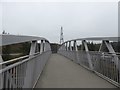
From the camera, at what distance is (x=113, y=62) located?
20.8ft

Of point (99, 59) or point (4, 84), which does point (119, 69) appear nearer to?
point (99, 59)

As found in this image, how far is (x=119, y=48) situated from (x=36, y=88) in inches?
187

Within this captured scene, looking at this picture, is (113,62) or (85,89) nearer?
(85,89)

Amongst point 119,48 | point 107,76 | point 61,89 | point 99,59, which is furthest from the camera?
point 119,48

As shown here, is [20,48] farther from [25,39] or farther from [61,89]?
[61,89]

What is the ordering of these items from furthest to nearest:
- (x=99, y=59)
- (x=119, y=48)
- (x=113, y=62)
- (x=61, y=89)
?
1. (x=119, y=48)
2. (x=99, y=59)
3. (x=113, y=62)
4. (x=61, y=89)

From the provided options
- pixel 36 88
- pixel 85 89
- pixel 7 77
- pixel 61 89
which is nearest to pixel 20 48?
pixel 36 88

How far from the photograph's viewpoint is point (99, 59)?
7832 millimetres

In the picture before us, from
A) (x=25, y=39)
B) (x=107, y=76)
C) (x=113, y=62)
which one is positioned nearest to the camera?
(x=25, y=39)

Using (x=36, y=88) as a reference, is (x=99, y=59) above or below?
above

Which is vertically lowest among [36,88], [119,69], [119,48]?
[36,88]

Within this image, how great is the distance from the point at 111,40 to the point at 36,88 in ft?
10.8

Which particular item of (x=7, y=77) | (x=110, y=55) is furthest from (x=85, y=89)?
(x=7, y=77)

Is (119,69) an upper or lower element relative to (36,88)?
upper
